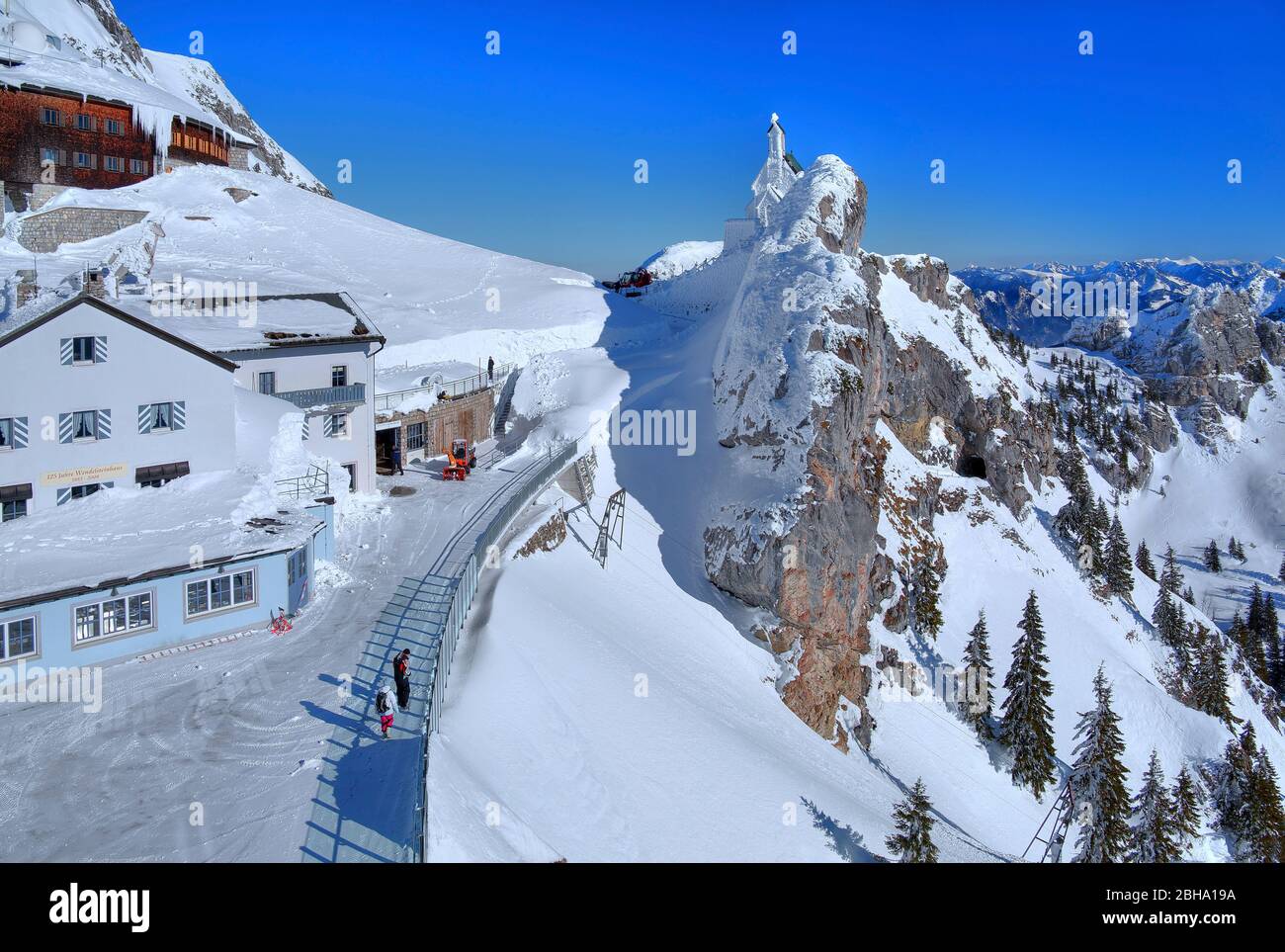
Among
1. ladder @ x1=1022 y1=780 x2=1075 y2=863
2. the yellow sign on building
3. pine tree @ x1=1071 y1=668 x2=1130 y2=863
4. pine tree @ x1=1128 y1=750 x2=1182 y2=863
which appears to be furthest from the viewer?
pine tree @ x1=1071 y1=668 x2=1130 y2=863

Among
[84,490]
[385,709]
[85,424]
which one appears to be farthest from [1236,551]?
[85,424]

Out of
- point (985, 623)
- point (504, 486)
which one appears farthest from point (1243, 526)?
point (504, 486)

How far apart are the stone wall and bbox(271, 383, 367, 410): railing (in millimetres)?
31966

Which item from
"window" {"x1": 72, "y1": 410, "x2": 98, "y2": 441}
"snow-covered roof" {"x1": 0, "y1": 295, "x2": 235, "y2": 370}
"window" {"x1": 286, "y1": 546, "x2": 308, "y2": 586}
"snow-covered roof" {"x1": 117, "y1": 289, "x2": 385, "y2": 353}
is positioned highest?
"snow-covered roof" {"x1": 117, "y1": 289, "x2": 385, "y2": 353}

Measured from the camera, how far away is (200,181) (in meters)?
65.1

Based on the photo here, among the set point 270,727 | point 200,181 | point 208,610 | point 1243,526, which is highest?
point 200,181

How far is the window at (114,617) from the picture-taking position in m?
18.4

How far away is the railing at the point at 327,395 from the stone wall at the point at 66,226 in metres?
32.0

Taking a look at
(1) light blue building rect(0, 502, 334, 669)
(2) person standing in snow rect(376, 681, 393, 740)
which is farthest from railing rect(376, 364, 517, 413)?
(2) person standing in snow rect(376, 681, 393, 740)

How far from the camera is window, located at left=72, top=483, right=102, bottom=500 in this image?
894 inches

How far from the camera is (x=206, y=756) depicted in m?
15.6

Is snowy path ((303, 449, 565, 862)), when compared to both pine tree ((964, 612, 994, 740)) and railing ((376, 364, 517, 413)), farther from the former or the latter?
pine tree ((964, 612, 994, 740))

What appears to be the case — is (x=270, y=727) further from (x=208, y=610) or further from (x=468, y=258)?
(x=468, y=258)

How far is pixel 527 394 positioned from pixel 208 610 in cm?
2742
